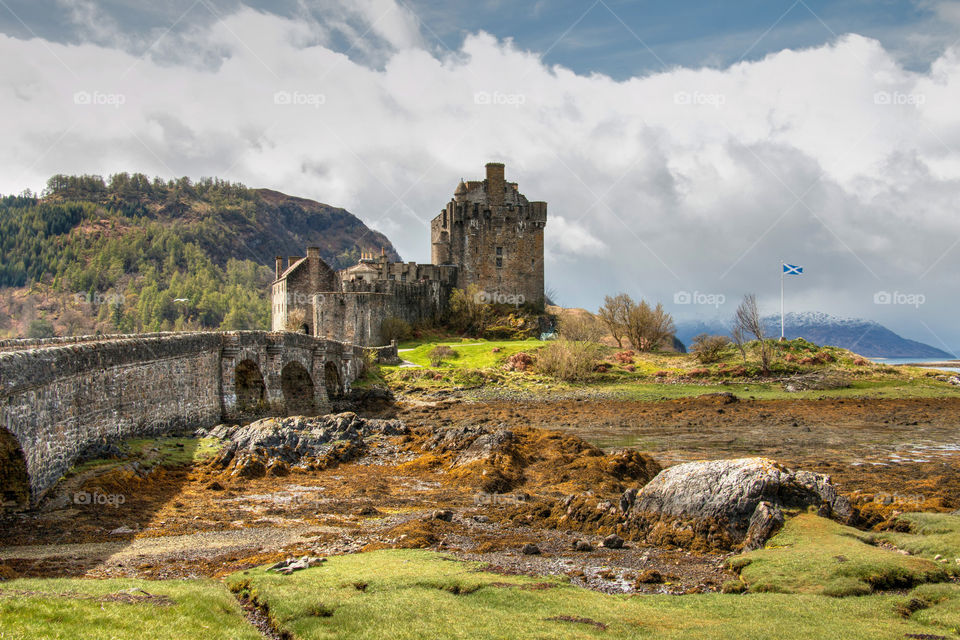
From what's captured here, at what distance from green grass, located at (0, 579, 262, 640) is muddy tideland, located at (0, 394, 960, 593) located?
2.33 m

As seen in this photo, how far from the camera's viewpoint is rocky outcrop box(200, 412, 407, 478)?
24062 millimetres

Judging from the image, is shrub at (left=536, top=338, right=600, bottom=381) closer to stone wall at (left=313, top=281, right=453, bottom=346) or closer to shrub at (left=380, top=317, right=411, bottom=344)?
shrub at (left=380, top=317, right=411, bottom=344)

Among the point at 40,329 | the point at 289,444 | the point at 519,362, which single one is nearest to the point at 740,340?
the point at 519,362

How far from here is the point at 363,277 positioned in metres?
68.4

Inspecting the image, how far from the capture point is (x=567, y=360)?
52.7m

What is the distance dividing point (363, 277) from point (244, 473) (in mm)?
46205

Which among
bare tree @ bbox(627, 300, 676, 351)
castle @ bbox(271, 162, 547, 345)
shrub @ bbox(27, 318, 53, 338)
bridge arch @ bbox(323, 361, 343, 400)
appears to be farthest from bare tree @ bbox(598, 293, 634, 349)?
shrub @ bbox(27, 318, 53, 338)

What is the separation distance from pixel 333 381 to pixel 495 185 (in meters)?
38.1

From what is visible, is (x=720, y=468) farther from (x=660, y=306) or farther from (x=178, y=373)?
(x=660, y=306)

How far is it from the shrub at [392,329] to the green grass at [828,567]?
5124cm

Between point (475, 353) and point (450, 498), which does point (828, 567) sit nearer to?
Answer: point (450, 498)

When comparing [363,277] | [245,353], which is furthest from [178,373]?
A: [363,277]

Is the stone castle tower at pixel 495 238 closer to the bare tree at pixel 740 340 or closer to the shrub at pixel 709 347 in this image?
the shrub at pixel 709 347

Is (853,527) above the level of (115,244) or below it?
below
